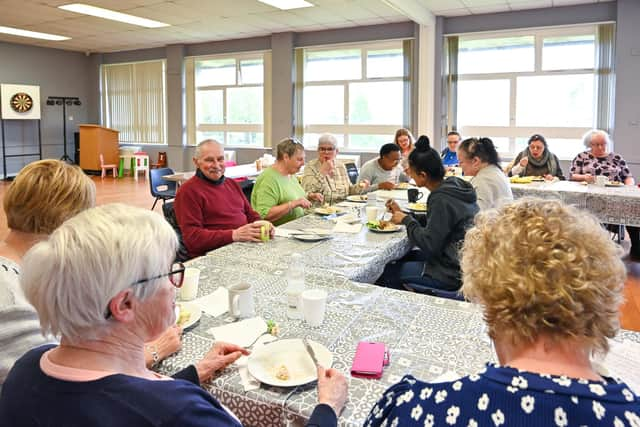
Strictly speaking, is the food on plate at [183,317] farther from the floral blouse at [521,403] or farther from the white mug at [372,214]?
the white mug at [372,214]

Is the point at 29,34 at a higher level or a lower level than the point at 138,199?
higher

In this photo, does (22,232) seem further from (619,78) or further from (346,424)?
(619,78)

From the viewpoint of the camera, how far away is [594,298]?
2.77 ft

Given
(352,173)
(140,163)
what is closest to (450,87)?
(352,173)

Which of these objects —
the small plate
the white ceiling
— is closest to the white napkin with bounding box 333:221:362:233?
the small plate

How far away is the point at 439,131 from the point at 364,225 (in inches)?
233

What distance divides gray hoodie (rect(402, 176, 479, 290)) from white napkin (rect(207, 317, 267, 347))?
1314 millimetres

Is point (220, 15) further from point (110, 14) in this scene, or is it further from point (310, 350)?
point (310, 350)

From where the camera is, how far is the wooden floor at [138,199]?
3.74m

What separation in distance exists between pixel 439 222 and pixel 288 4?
6.09m

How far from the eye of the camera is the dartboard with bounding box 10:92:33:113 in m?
11.4

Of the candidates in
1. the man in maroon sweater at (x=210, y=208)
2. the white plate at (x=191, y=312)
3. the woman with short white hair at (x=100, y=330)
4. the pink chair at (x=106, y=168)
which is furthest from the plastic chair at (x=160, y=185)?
the woman with short white hair at (x=100, y=330)

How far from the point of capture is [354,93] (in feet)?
31.6

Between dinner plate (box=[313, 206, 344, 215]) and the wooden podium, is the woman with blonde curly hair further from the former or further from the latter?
the wooden podium
